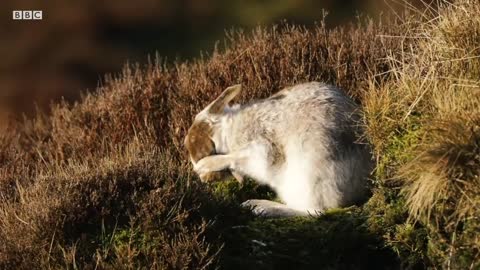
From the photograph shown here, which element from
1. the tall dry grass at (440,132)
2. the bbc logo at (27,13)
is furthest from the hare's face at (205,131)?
the bbc logo at (27,13)

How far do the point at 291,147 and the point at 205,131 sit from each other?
1.09 meters

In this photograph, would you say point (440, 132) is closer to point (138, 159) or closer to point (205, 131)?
point (138, 159)

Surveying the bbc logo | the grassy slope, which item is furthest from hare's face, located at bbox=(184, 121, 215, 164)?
the bbc logo

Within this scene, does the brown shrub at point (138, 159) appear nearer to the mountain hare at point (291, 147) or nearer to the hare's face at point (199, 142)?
the hare's face at point (199, 142)

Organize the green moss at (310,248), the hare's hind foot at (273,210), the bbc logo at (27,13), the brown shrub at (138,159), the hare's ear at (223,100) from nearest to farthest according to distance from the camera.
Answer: the brown shrub at (138,159) < the green moss at (310,248) < the hare's hind foot at (273,210) < the hare's ear at (223,100) < the bbc logo at (27,13)

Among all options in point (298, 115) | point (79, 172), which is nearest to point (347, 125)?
point (298, 115)

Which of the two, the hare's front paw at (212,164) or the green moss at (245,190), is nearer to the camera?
the hare's front paw at (212,164)

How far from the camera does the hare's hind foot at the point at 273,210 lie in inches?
258

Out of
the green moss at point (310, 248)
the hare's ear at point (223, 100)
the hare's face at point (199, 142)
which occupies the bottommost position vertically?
the green moss at point (310, 248)

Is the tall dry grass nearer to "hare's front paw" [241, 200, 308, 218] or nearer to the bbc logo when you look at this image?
"hare's front paw" [241, 200, 308, 218]

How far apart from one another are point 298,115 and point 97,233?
5.55ft

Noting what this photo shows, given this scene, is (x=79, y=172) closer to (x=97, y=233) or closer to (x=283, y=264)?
(x=97, y=233)

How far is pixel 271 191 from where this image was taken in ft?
24.2

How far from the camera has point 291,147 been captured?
6.68m
